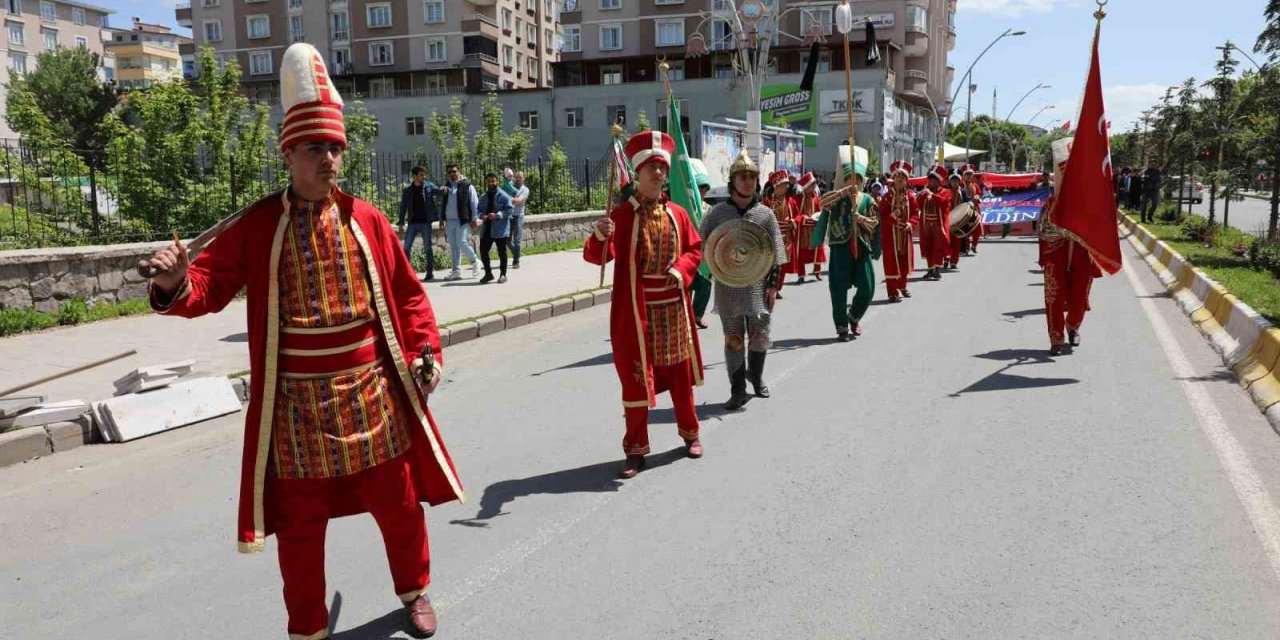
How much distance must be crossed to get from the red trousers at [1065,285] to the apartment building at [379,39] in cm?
5523

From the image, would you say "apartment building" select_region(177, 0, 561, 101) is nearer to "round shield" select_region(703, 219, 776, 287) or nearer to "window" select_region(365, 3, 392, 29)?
"window" select_region(365, 3, 392, 29)

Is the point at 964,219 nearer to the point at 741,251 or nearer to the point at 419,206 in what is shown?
the point at 419,206

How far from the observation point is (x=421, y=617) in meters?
3.69

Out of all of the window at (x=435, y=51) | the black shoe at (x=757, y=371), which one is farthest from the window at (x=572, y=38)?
the black shoe at (x=757, y=371)

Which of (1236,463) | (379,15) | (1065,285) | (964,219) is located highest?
(379,15)

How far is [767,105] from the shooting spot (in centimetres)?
5206

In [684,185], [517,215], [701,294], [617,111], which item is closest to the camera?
[684,185]

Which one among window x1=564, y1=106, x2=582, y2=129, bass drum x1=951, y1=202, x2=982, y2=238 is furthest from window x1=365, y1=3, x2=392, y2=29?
bass drum x1=951, y1=202, x2=982, y2=238

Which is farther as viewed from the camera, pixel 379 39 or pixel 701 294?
pixel 379 39

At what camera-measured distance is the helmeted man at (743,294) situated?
7.20 m

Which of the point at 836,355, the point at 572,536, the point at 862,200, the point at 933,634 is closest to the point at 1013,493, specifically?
the point at 933,634

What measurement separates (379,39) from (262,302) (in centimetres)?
6704

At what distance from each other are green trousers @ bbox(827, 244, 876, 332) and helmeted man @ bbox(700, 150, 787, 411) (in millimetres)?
3125

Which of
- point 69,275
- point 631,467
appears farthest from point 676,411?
point 69,275
